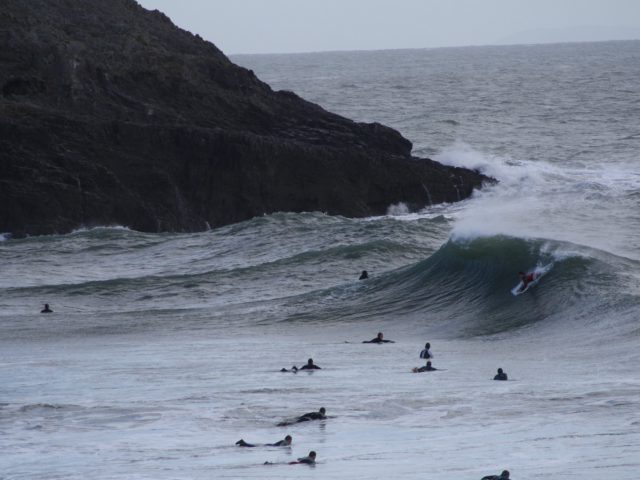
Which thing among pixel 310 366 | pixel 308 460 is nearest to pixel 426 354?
pixel 310 366

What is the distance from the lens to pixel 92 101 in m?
39.3

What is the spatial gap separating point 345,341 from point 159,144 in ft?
45.3

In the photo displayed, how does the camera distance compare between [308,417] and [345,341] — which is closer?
[308,417]

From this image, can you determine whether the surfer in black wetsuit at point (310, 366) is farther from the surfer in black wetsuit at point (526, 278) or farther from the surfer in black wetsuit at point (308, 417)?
the surfer in black wetsuit at point (526, 278)

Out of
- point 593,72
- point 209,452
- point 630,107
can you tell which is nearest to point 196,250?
point 209,452

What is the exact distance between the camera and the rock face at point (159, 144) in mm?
36562

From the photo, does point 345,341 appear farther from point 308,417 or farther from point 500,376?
point 308,417

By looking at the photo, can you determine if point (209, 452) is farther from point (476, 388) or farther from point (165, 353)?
point (165, 353)

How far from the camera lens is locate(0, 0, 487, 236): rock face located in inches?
1439

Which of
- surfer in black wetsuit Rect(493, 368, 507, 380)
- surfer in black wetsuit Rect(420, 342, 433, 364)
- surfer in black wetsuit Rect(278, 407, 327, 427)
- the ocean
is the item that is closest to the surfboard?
the ocean

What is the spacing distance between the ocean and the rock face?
82 centimetres

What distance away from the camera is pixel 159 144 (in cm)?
3816

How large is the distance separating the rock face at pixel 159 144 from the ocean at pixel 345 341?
82 centimetres

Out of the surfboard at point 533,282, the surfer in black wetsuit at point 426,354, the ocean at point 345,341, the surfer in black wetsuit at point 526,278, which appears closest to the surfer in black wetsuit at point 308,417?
the ocean at point 345,341
